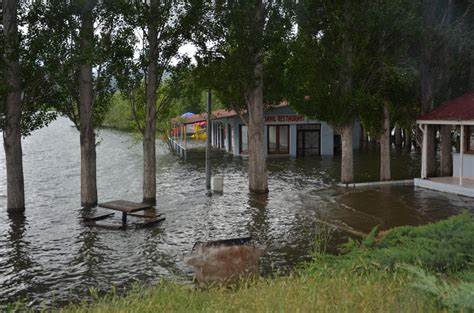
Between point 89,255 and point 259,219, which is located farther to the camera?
point 259,219

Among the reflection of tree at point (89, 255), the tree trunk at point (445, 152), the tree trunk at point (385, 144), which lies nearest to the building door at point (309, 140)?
the tree trunk at point (445, 152)

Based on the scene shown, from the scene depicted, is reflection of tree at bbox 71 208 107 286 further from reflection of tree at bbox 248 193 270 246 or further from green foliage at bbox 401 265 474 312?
green foliage at bbox 401 265 474 312

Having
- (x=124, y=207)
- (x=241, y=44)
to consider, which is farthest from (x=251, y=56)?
(x=124, y=207)

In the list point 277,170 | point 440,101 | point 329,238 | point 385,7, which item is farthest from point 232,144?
point 329,238

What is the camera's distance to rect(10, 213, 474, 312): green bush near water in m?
5.57

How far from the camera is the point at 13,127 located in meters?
19.7

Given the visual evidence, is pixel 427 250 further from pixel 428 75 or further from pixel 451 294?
pixel 428 75

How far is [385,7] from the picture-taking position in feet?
73.2

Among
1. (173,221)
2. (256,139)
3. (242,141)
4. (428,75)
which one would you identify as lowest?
(173,221)

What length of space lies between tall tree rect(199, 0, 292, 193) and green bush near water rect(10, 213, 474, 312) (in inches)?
544

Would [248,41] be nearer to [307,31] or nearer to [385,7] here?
[307,31]

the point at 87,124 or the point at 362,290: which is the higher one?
the point at 87,124

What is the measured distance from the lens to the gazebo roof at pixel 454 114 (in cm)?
2116

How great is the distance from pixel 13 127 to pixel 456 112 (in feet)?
56.4
